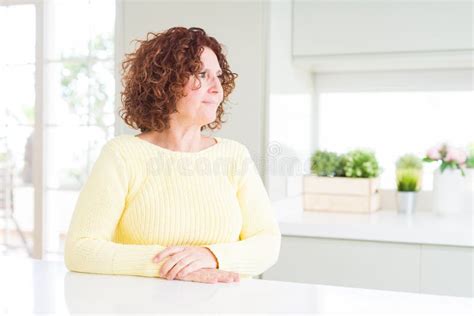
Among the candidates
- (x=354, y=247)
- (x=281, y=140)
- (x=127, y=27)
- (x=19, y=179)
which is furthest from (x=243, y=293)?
(x=19, y=179)

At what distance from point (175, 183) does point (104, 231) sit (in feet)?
0.67

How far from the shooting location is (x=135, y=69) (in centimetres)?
146

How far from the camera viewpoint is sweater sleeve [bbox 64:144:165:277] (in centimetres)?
120

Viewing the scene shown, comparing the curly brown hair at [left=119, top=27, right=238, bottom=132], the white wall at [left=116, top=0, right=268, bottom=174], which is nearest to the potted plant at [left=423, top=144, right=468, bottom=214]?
the white wall at [left=116, top=0, right=268, bottom=174]

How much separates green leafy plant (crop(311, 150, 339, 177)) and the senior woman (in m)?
1.25

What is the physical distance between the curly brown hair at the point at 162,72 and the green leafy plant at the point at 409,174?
145 cm

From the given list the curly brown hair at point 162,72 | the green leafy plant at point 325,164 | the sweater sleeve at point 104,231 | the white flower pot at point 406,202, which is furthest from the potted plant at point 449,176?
the sweater sleeve at point 104,231

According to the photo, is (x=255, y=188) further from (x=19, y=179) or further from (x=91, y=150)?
(x=19, y=179)

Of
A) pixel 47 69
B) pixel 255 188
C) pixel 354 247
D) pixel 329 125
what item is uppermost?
pixel 47 69

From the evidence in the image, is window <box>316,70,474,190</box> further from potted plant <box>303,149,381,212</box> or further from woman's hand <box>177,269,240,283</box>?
woman's hand <box>177,269,240,283</box>

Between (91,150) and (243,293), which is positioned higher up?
(91,150)

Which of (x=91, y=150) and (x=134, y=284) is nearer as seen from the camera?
(x=134, y=284)

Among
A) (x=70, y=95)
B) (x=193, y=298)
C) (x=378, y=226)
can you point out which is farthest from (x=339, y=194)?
(x=193, y=298)

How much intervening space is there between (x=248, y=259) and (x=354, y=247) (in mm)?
990
